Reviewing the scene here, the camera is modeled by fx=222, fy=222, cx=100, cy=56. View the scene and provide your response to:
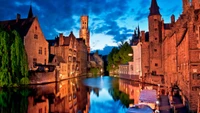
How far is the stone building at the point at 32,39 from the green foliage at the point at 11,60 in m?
12.3

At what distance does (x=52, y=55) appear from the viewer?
207 feet

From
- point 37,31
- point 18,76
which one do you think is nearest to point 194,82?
point 18,76

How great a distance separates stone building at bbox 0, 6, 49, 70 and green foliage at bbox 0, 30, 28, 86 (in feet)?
40.2

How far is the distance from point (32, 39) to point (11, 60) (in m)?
15.8

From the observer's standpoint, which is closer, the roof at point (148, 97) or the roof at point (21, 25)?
the roof at point (148, 97)

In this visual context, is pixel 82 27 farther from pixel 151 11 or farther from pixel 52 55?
pixel 151 11

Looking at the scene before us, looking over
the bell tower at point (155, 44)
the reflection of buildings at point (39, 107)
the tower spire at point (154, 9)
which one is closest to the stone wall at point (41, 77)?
the reflection of buildings at point (39, 107)

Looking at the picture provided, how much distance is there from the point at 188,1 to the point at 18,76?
27.1 m

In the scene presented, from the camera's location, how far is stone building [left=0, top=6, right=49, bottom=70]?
159 feet

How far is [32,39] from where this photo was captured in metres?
49.7

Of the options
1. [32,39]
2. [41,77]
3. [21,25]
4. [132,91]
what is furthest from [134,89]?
[21,25]

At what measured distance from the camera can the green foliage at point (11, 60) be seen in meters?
33.4

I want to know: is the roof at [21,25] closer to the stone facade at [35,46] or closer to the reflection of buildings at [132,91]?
the stone facade at [35,46]

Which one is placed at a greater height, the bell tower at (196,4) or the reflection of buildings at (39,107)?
the bell tower at (196,4)
